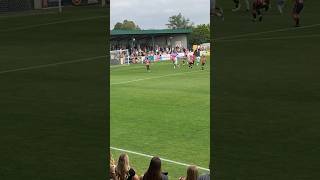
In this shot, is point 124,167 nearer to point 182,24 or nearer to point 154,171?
point 154,171

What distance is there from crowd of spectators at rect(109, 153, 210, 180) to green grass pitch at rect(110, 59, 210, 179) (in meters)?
2.28

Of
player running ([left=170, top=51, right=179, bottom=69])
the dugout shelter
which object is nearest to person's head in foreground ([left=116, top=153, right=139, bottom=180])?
the dugout shelter

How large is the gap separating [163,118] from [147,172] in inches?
347
